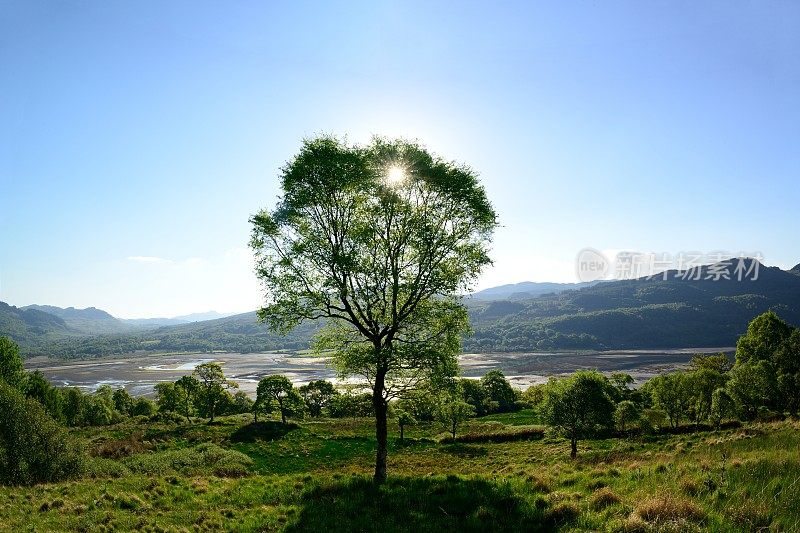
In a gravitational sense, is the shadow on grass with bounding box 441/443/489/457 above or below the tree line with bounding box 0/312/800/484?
below

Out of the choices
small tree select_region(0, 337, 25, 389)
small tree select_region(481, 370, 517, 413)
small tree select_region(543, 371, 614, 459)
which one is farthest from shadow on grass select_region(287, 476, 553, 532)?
small tree select_region(481, 370, 517, 413)

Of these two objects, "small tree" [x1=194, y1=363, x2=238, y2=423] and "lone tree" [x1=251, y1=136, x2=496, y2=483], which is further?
"small tree" [x1=194, y1=363, x2=238, y2=423]

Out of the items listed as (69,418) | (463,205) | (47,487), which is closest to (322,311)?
(463,205)

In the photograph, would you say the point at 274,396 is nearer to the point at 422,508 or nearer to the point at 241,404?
the point at 241,404

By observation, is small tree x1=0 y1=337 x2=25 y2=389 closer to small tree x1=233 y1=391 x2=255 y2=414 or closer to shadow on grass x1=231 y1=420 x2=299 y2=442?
shadow on grass x1=231 y1=420 x2=299 y2=442

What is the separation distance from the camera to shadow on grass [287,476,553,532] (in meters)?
11.8

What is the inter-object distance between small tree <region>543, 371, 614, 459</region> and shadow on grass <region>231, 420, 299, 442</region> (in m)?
37.4

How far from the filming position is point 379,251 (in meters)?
18.9

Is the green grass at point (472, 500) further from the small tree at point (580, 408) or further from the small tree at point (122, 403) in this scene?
the small tree at point (122, 403)

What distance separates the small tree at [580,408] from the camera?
44.1 m

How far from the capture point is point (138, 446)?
152 ft

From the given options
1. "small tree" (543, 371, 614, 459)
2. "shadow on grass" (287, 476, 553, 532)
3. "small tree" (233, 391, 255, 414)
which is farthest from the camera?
"small tree" (233, 391, 255, 414)

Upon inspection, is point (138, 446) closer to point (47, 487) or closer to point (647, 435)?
point (47, 487)

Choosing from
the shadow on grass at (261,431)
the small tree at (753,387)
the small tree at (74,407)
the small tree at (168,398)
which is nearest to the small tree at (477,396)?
the shadow on grass at (261,431)
